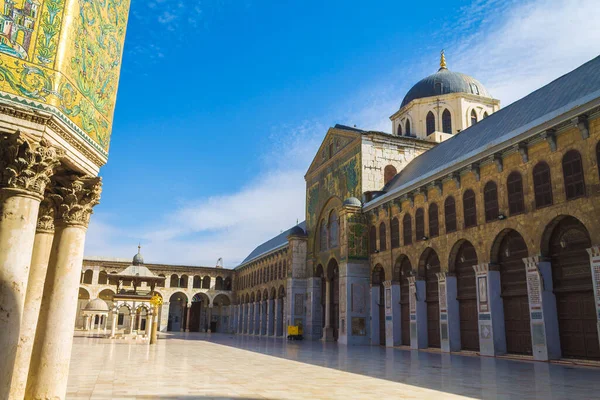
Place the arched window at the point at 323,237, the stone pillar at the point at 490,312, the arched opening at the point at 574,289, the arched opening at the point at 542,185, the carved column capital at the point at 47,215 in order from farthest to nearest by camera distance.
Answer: the arched window at the point at 323,237 → the stone pillar at the point at 490,312 → the arched opening at the point at 542,185 → the arched opening at the point at 574,289 → the carved column capital at the point at 47,215

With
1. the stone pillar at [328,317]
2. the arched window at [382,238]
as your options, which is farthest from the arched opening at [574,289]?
the stone pillar at [328,317]

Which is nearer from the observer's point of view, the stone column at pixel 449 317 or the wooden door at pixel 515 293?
the wooden door at pixel 515 293

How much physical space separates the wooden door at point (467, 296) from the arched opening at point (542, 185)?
4.44m

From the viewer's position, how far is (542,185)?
702 inches

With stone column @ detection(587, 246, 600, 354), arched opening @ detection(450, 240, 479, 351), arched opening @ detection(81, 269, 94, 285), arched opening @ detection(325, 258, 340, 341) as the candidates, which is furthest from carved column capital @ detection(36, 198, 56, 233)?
arched opening @ detection(81, 269, 94, 285)

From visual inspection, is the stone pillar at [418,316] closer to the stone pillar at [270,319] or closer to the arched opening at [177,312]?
the stone pillar at [270,319]

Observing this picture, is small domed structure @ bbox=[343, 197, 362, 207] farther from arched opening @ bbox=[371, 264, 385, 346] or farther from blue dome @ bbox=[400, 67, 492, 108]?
blue dome @ bbox=[400, 67, 492, 108]

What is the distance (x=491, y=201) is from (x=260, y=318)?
3553 cm

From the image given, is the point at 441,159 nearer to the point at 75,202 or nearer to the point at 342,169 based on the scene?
the point at 342,169

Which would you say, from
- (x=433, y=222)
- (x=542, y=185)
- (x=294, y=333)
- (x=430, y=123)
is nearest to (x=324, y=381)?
(x=542, y=185)

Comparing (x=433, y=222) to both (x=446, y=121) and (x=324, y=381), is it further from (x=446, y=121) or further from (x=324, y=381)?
(x=446, y=121)

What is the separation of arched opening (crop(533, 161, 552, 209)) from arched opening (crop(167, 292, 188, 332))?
5694 cm

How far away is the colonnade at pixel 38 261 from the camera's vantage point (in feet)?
18.2

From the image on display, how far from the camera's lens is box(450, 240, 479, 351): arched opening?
70.2 ft
